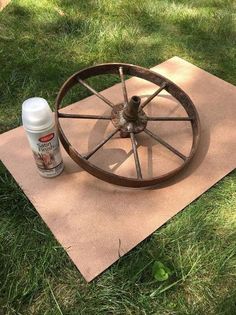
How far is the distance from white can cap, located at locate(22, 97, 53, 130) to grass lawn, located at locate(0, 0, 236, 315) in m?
0.32

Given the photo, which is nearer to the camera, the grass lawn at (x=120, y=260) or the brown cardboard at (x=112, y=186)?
the grass lawn at (x=120, y=260)

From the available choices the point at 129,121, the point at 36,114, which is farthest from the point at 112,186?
the point at 36,114

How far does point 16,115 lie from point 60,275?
797 millimetres

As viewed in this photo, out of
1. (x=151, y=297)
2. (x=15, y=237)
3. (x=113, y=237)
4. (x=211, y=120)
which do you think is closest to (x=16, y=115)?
(x=15, y=237)

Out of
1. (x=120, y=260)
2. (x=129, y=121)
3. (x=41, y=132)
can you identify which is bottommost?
(x=120, y=260)

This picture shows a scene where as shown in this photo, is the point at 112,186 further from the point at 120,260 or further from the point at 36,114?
the point at 36,114

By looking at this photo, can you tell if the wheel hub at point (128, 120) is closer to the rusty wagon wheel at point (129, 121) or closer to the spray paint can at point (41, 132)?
the rusty wagon wheel at point (129, 121)

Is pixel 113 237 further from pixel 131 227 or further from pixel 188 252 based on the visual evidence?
pixel 188 252

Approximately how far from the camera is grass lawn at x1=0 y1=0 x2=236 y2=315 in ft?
3.50

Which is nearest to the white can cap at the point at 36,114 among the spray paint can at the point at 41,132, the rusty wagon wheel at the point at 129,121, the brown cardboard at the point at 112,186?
the spray paint can at the point at 41,132

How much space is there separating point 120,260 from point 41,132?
18.9 inches

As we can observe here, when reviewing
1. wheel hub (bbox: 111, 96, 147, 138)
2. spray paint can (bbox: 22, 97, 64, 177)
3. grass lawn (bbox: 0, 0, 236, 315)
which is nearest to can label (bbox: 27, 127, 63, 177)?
spray paint can (bbox: 22, 97, 64, 177)

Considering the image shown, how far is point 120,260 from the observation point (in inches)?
45.4

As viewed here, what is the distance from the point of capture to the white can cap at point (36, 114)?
1.09 meters
